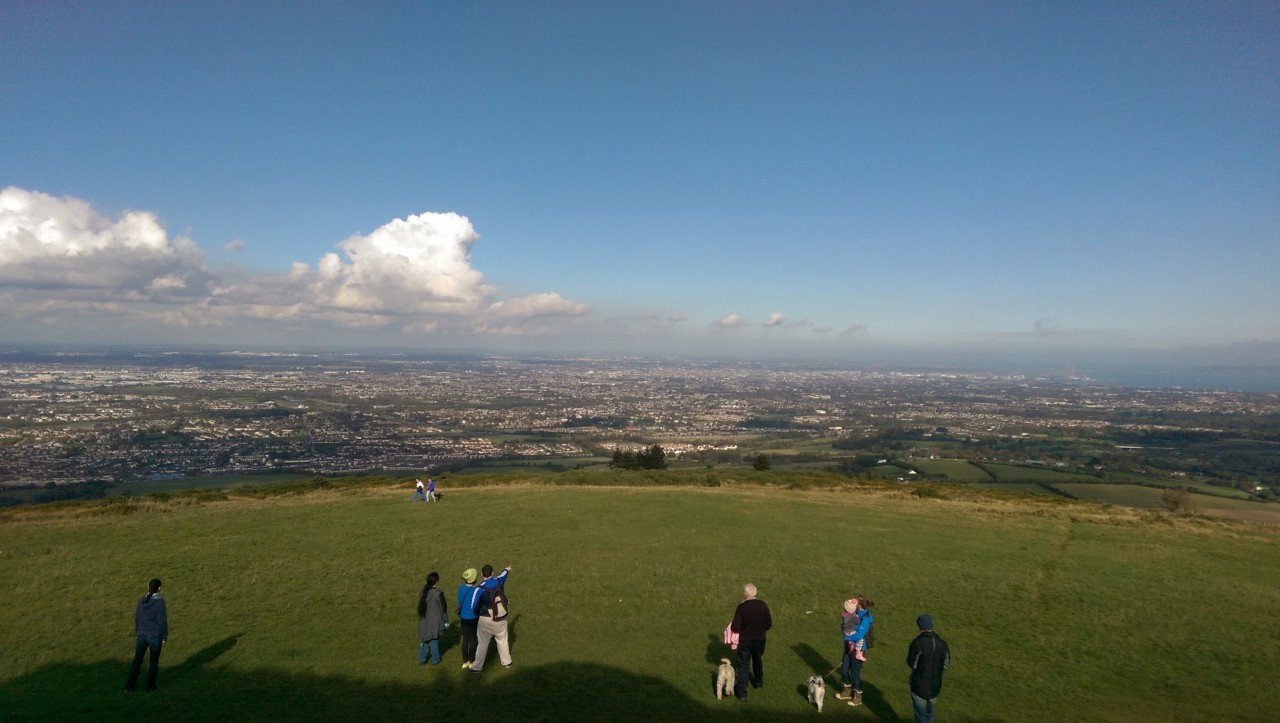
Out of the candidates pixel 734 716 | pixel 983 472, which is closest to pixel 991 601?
pixel 734 716

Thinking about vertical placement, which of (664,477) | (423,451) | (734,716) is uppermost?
(734,716)

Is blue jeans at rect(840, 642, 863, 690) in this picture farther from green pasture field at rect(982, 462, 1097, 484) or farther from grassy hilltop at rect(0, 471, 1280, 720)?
green pasture field at rect(982, 462, 1097, 484)

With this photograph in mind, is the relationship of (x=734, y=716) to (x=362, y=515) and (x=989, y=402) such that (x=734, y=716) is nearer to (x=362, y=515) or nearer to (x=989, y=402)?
(x=362, y=515)

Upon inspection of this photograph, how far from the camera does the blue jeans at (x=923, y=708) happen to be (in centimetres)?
820

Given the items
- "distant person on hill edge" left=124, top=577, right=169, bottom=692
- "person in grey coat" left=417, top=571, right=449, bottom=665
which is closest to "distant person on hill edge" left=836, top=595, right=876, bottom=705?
"person in grey coat" left=417, top=571, right=449, bottom=665

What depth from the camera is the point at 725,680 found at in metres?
9.40

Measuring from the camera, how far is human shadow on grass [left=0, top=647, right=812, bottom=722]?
28.7 feet

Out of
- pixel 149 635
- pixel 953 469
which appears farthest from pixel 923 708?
pixel 953 469

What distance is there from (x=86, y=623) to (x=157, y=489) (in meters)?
40.3

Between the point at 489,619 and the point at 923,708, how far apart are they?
6.88 meters

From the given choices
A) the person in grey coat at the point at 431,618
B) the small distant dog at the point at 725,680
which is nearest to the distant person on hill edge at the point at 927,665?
the small distant dog at the point at 725,680

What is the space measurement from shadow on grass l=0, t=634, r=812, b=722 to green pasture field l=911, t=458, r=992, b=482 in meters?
52.7

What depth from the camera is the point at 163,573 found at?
15.9m

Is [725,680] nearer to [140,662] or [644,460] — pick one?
[140,662]
